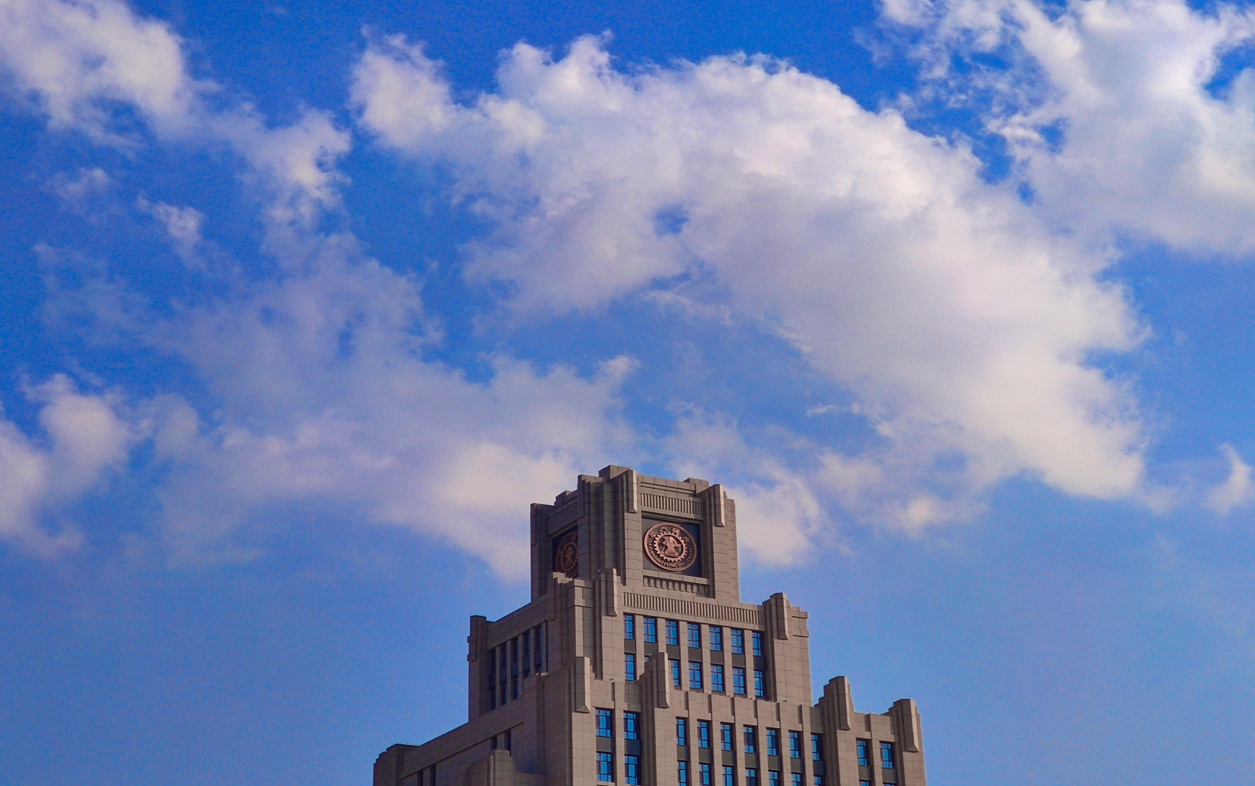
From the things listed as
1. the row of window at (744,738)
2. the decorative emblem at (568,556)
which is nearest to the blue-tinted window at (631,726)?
the row of window at (744,738)

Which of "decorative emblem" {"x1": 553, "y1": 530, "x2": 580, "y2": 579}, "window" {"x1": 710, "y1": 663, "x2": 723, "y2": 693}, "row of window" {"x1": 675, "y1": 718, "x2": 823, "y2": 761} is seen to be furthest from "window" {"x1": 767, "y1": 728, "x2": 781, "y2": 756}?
"decorative emblem" {"x1": 553, "y1": 530, "x2": 580, "y2": 579}

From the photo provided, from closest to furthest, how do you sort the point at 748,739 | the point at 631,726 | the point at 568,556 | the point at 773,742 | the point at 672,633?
the point at 631,726 < the point at 748,739 < the point at 773,742 < the point at 672,633 < the point at 568,556


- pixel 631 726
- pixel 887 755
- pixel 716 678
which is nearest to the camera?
pixel 631 726

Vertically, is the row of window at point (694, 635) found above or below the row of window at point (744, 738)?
above

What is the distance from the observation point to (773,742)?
13975 centimetres

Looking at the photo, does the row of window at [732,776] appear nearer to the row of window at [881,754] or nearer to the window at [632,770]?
the window at [632,770]

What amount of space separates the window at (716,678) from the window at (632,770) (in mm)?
13023

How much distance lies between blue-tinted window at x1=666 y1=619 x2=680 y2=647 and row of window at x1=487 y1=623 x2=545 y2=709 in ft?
33.9

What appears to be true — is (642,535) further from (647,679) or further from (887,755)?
(887,755)

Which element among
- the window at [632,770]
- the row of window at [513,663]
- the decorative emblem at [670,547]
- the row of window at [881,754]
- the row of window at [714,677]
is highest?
the decorative emblem at [670,547]

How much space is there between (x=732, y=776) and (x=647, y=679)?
9854mm

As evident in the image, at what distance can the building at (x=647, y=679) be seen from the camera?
134375mm

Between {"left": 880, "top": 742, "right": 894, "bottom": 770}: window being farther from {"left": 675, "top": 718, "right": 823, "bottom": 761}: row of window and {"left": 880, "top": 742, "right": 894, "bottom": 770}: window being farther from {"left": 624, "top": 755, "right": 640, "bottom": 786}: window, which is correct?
{"left": 624, "top": 755, "right": 640, "bottom": 786}: window

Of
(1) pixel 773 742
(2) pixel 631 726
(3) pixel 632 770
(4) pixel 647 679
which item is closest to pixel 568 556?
(4) pixel 647 679
